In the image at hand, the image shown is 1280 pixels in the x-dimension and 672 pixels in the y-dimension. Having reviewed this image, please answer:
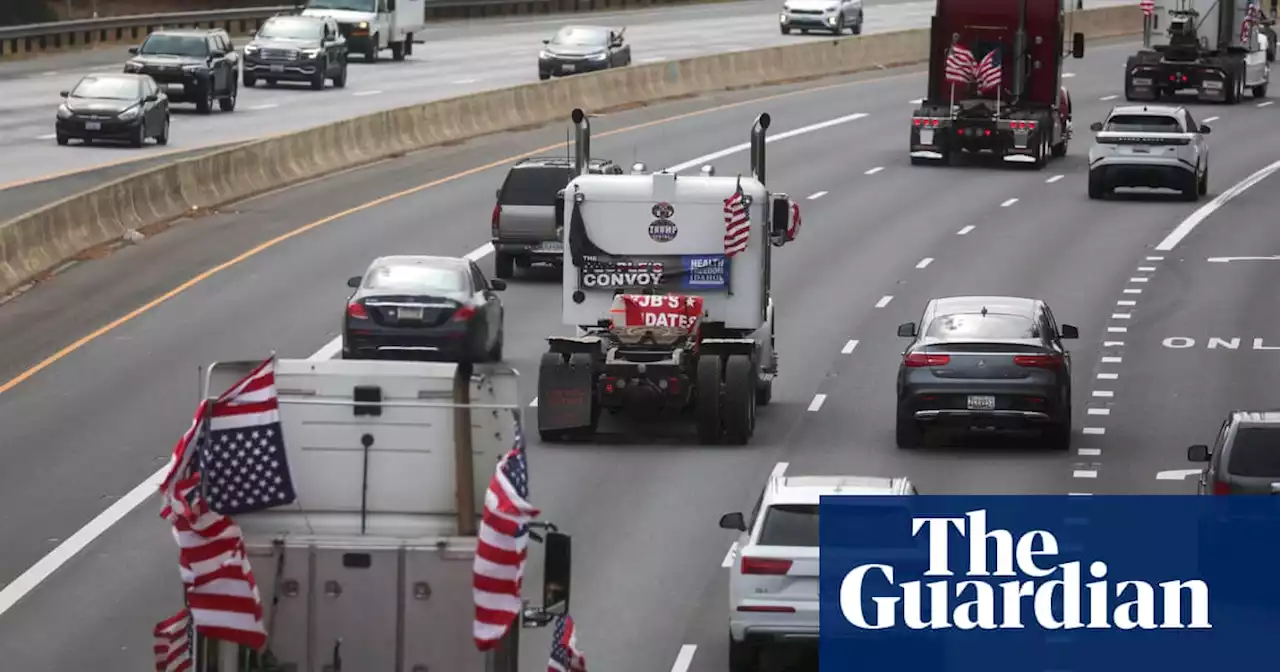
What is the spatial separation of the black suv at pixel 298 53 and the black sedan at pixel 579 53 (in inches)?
223

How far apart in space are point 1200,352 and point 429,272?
10.7 m

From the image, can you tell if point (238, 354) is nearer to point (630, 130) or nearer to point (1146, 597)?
point (1146, 597)

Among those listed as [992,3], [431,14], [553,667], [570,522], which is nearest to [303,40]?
[992,3]

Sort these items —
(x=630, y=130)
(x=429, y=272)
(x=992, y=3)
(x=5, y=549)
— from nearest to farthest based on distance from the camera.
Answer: (x=5, y=549), (x=429, y=272), (x=992, y=3), (x=630, y=130)

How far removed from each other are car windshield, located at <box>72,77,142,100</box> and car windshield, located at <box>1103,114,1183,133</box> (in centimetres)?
1955

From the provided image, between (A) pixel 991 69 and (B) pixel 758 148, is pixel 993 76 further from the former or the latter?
(B) pixel 758 148

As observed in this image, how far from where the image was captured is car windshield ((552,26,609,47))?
243 feet

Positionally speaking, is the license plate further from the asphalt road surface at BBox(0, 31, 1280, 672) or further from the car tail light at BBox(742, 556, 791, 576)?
the car tail light at BBox(742, 556, 791, 576)

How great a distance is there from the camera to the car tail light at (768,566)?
1903 centimetres

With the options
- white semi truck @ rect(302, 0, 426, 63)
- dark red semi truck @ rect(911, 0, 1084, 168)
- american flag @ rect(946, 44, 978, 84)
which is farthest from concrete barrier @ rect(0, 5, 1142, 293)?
white semi truck @ rect(302, 0, 426, 63)

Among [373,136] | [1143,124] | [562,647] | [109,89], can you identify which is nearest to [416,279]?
[562,647]

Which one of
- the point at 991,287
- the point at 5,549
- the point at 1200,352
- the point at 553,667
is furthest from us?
the point at 991,287

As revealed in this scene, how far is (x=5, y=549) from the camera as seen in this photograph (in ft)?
81.5

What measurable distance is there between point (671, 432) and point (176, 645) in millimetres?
16270
